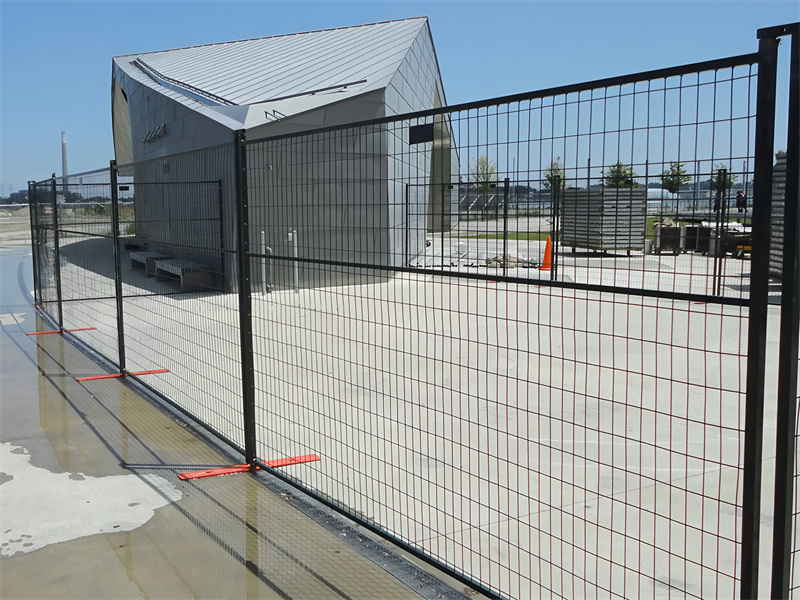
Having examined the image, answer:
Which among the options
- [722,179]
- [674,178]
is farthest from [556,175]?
[722,179]

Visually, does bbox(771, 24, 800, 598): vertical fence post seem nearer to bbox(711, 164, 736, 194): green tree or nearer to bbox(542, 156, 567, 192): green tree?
bbox(711, 164, 736, 194): green tree

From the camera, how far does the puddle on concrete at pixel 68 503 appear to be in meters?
4.18

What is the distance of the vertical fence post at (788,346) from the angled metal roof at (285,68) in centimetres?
1474

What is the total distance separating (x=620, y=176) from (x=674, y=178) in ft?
0.66

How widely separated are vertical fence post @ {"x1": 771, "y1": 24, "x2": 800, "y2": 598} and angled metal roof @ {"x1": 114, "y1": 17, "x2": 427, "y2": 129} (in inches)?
580

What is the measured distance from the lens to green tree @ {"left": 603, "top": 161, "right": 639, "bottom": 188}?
8.75ft

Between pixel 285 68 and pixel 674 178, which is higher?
pixel 285 68

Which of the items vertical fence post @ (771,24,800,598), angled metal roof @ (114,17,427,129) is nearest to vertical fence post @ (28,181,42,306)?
angled metal roof @ (114,17,427,129)

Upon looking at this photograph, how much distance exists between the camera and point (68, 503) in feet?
15.1

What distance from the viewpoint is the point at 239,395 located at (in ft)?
22.2

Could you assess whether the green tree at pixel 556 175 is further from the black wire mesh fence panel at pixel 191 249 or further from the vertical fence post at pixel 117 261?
the vertical fence post at pixel 117 261

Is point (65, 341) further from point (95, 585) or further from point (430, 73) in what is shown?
point (430, 73)

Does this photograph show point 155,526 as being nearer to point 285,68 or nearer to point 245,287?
point 245,287

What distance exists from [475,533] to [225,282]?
347cm
